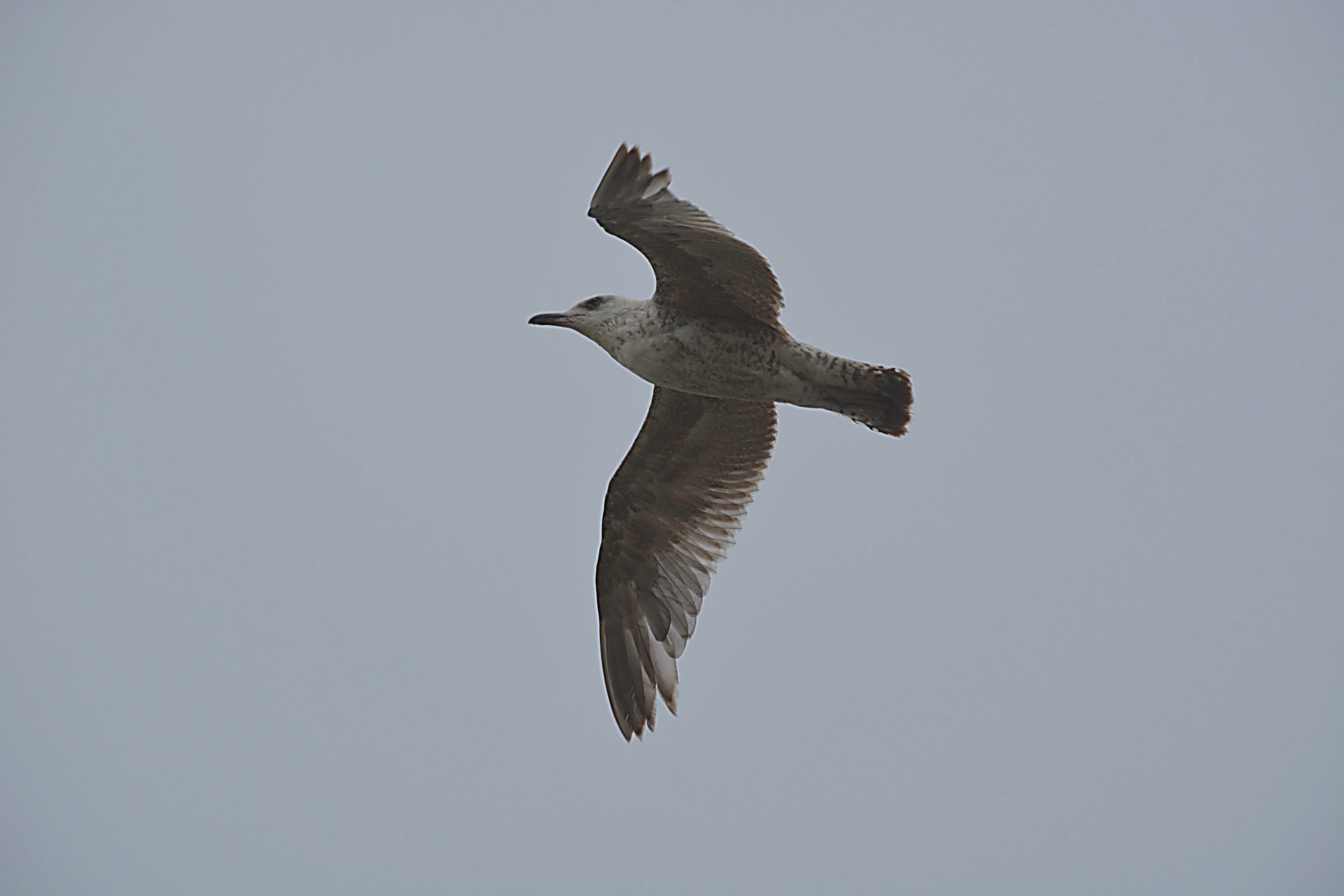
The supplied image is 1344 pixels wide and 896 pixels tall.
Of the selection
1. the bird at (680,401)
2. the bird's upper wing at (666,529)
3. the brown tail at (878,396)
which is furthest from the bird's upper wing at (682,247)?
the bird's upper wing at (666,529)

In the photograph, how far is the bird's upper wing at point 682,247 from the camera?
269 inches

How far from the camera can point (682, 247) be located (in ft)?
24.0

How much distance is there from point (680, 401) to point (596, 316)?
98 cm

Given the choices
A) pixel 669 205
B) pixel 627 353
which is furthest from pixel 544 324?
pixel 669 205

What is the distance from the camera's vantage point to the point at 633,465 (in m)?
9.12

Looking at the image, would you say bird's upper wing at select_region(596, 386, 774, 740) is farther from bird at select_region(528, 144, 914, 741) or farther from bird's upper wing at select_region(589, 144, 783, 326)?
bird's upper wing at select_region(589, 144, 783, 326)

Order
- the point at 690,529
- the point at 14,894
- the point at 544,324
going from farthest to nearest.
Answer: the point at 14,894
the point at 690,529
the point at 544,324

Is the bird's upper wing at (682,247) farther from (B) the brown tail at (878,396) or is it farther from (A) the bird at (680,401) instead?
(B) the brown tail at (878,396)

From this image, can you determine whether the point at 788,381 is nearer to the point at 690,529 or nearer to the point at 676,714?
the point at 690,529

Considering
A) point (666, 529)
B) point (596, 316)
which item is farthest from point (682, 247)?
point (666, 529)

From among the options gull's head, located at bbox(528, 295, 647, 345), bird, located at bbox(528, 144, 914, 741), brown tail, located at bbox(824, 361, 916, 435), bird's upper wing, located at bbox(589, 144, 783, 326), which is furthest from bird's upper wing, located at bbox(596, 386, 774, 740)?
bird's upper wing, located at bbox(589, 144, 783, 326)

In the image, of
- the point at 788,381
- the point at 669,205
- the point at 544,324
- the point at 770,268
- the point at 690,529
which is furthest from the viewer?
the point at 690,529

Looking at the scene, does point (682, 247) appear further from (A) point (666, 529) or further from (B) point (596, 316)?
(A) point (666, 529)

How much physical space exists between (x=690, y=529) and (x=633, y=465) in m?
0.69
